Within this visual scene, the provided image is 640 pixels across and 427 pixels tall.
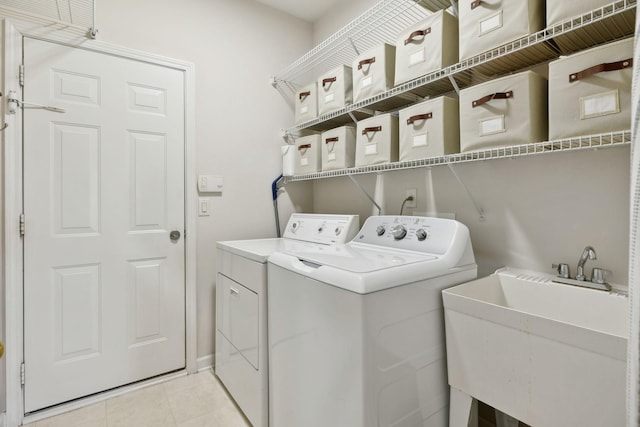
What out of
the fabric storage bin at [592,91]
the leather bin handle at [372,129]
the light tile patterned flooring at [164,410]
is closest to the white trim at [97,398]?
the light tile patterned flooring at [164,410]

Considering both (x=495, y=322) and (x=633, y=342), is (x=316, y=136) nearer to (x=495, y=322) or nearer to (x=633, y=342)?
(x=495, y=322)

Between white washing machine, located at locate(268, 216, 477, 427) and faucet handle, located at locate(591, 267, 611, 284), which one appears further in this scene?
faucet handle, located at locate(591, 267, 611, 284)

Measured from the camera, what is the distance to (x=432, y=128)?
141cm

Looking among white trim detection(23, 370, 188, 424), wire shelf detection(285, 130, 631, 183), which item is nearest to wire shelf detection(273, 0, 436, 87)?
wire shelf detection(285, 130, 631, 183)

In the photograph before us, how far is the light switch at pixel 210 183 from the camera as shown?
2.21 m

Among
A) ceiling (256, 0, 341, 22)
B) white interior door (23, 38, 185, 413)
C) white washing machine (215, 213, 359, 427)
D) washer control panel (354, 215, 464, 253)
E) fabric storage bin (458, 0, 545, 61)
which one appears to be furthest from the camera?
ceiling (256, 0, 341, 22)

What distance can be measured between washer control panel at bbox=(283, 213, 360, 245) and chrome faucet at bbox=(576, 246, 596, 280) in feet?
3.49

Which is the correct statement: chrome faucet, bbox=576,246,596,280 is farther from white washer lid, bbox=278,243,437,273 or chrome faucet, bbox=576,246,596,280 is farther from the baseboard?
the baseboard

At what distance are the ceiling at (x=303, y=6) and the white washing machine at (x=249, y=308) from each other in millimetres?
1691

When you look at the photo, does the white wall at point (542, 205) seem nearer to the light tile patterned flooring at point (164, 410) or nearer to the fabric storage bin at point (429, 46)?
the fabric storage bin at point (429, 46)

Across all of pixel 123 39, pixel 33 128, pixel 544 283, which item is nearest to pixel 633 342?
pixel 544 283

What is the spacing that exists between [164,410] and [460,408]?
5.24 ft

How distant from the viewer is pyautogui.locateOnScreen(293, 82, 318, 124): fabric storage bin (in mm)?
2166

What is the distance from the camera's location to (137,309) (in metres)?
2.01
